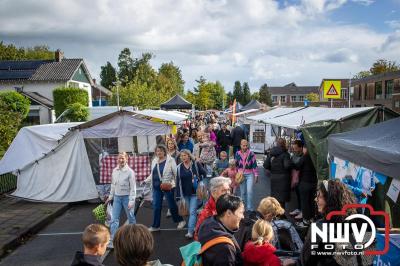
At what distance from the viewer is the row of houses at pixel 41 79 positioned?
37.2 meters

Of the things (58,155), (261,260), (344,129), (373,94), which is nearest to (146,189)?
(58,155)

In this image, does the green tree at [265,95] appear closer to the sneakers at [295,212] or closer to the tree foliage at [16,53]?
the tree foliage at [16,53]

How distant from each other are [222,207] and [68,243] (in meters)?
4.90

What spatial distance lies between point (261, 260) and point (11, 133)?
11.9 m

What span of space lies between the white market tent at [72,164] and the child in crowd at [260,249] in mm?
6721

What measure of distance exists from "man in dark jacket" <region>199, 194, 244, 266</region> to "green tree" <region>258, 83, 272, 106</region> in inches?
3597

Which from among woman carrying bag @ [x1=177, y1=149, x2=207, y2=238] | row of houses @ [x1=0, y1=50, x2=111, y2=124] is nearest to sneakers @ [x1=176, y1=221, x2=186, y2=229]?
woman carrying bag @ [x1=177, y1=149, x2=207, y2=238]

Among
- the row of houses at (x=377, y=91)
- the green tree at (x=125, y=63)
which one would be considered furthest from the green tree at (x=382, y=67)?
the green tree at (x=125, y=63)

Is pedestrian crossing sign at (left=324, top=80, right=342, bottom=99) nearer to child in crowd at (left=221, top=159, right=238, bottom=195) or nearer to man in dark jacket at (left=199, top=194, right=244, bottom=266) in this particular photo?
child in crowd at (left=221, top=159, right=238, bottom=195)

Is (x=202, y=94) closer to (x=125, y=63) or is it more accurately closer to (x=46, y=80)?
(x=125, y=63)

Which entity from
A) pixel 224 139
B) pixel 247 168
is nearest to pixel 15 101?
pixel 224 139

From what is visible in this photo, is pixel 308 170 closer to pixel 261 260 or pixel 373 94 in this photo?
pixel 261 260

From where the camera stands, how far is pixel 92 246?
3.19 meters

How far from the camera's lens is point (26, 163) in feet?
34.8
